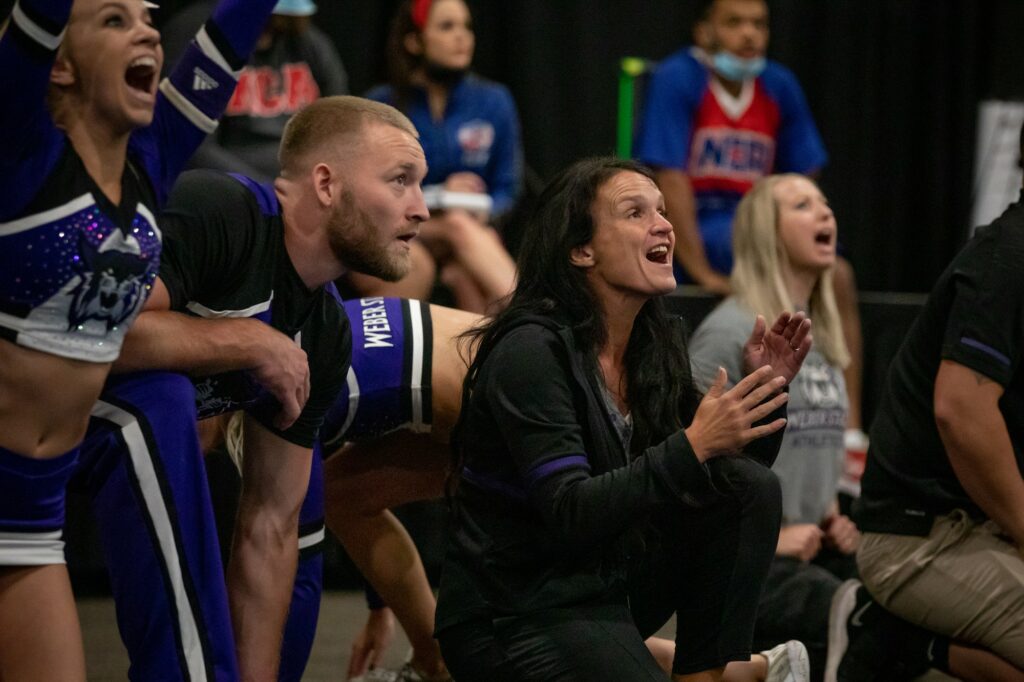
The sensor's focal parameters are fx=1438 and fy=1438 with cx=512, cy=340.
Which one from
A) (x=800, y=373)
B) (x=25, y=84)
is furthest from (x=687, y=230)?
(x=25, y=84)

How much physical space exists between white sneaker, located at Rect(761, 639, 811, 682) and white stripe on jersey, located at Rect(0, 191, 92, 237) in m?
1.33

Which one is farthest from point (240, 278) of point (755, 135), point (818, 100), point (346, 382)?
point (818, 100)

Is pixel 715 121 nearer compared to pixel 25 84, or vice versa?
pixel 25 84

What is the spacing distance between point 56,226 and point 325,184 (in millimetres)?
600

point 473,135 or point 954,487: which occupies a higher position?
point 473,135

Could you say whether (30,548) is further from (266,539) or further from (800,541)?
(800,541)

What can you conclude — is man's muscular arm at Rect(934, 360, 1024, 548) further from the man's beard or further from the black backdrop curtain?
the black backdrop curtain

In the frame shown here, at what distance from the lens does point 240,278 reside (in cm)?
223

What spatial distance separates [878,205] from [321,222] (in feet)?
13.8

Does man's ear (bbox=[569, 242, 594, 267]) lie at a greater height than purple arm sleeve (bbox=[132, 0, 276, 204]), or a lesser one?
lesser

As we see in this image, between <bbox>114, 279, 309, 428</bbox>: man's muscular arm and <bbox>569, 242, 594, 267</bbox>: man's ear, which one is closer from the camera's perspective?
<bbox>114, 279, 309, 428</bbox>: man's muscular arm

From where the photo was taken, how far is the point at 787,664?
2.40m

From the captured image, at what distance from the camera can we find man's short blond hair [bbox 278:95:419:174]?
239cm

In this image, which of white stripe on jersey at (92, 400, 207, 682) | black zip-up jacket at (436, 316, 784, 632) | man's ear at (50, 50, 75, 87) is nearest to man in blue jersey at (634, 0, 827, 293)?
black zip-up jacket at (436, 316, 784, 632)
